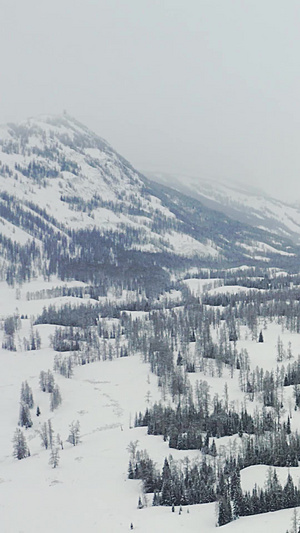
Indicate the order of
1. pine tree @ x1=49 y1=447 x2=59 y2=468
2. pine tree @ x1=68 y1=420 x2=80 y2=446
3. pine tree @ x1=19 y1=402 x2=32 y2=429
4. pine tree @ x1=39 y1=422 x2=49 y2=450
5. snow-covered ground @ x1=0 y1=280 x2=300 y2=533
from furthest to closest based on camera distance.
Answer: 1. pine tree @ x1=19 y1=402 x2=32 y2=429
2. pine tree @ x1=39 y1=422 x2=49 y2=450
3. pine tree @ x1=68 y1=420 x2=80 y2=446
4. pine tree @ x1=49 y1=447 x2=59 y2=468
5. snow-covered ground @ x1=0 y1=280 x2=300 y2=533

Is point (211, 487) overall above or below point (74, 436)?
above

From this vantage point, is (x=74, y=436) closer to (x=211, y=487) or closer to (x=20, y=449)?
(x=20, y=449)

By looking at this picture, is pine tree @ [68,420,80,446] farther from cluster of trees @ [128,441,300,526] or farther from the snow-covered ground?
cluster of trees @ [128,441,300,526]

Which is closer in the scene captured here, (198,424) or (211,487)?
(211,487)

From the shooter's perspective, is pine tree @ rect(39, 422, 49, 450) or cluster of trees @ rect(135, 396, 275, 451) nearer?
cluster of trees @ rect(135, 396, 275, 451)

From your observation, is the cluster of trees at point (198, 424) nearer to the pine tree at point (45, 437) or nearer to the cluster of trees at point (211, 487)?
the cluster of trees at point (211, 487)

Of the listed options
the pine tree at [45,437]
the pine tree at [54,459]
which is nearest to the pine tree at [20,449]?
the pine tree at [45,437]

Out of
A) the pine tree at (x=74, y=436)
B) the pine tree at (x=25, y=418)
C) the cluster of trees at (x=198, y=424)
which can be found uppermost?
the cluster of trees at (x=198, y=424)

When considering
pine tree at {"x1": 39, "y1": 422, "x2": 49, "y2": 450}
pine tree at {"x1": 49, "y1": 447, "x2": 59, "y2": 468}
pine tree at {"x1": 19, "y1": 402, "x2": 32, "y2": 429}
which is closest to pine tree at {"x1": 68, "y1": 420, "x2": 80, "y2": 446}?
pine tree at {"x1": 39, "y1": 422, "x2": 49, "y2": 450}

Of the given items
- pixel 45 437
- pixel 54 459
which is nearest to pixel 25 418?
pixel 45 437

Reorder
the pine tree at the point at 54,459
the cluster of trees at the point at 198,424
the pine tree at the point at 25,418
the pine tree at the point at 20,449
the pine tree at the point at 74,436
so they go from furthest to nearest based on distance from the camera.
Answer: the pine tree at the point at 25,418, the pine tree at the point at 74,436, the pine tree at the point at 20,449, the cluster of trees at the point at 198,424, the pine tree at the point at 54,459

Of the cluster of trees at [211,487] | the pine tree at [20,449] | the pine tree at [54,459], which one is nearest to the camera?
the cluster of trees at [211,487]

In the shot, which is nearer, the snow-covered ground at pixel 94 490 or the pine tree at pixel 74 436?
the snow-covered ground at pixel 94 490
